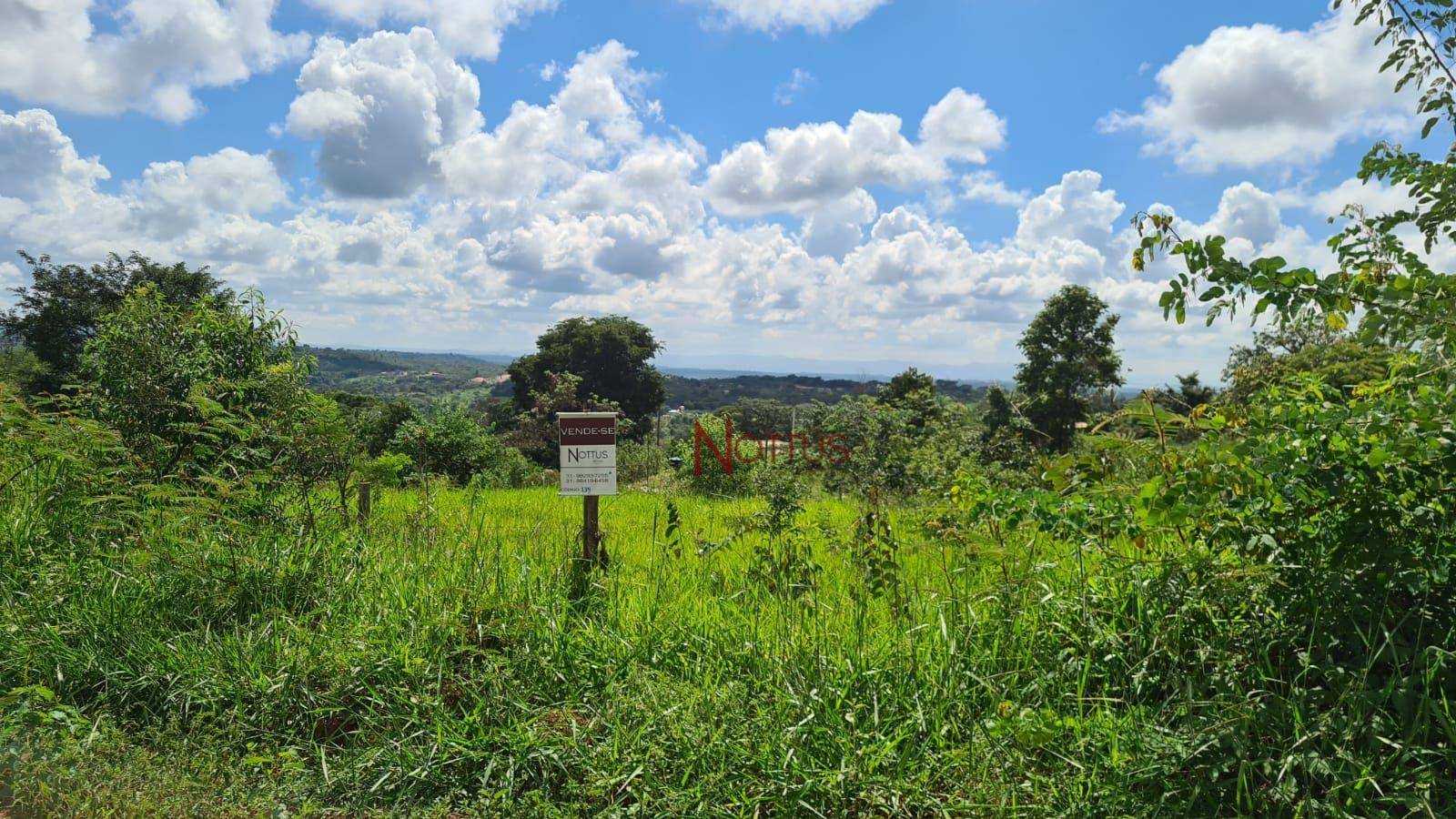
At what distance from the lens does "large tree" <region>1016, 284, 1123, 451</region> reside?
29.3 m

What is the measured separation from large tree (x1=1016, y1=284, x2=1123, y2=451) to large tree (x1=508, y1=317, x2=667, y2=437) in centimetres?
2322

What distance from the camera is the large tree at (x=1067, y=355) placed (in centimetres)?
2928

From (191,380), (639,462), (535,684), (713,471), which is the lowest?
(639,462)

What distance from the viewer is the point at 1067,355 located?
1190 inches

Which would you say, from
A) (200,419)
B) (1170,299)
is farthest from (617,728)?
(200,419)

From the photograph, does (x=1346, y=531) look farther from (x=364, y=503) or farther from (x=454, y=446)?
(x=454, y=446)

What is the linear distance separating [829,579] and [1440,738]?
3.03 metres

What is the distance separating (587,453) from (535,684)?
179 cm

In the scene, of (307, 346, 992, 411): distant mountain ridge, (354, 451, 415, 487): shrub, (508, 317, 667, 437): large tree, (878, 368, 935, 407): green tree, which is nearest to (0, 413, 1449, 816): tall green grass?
(354, 451, 415, 487): shrub

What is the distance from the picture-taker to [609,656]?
356 centimetres

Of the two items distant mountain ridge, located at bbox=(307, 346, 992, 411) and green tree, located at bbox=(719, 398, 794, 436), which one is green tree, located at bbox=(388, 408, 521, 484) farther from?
distant mountain ridge, located at bbox=(307, 346, 992, 411)

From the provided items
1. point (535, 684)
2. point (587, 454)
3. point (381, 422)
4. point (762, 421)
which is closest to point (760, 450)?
point (587, 454)

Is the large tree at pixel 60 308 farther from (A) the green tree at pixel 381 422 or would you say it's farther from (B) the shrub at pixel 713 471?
(B) the shrub at pixel 713 471

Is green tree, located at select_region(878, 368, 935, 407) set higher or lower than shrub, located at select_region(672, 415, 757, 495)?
higher
